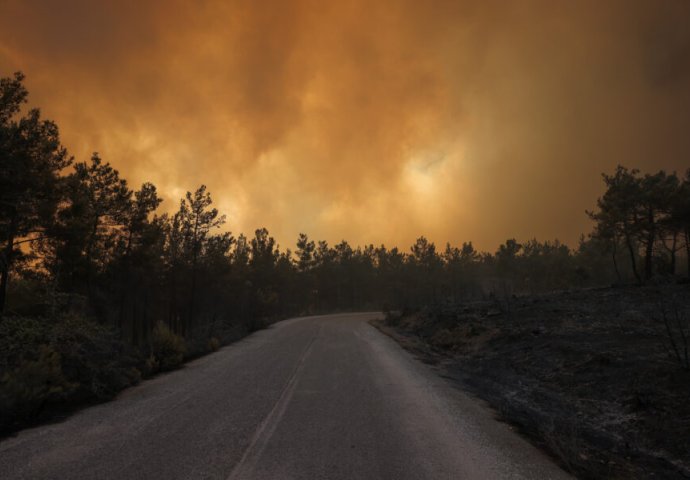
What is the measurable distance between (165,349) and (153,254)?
22.0m

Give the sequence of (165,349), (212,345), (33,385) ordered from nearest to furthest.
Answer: (33,385) < (165,349) < (212,345)

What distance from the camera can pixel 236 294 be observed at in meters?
56.9

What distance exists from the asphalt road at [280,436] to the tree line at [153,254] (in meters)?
4.61

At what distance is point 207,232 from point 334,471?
34439mm

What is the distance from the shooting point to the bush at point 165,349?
46.5ft

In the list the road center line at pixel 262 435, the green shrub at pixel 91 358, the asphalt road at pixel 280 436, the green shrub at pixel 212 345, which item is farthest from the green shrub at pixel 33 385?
the green shrub at pixel 212 345

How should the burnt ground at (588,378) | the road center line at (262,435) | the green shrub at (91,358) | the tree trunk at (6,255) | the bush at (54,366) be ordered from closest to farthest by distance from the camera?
the road center line at (262,435)
the burnt ground at (588,378)
the bush at (54,366)
the green shrub at (91,358)
the tree trunk at (6,255)

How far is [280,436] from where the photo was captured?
6.88 m

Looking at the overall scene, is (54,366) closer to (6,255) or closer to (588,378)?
(588,378)

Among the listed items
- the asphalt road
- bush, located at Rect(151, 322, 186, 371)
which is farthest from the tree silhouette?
the asphalt road

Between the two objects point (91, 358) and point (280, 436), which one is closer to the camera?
point (280, 436)

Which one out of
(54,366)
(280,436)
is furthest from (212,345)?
(280,436)

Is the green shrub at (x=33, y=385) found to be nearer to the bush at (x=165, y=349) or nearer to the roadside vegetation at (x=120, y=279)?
the roadside vegetation at (x=120, y=279)

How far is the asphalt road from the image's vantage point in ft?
18.2
